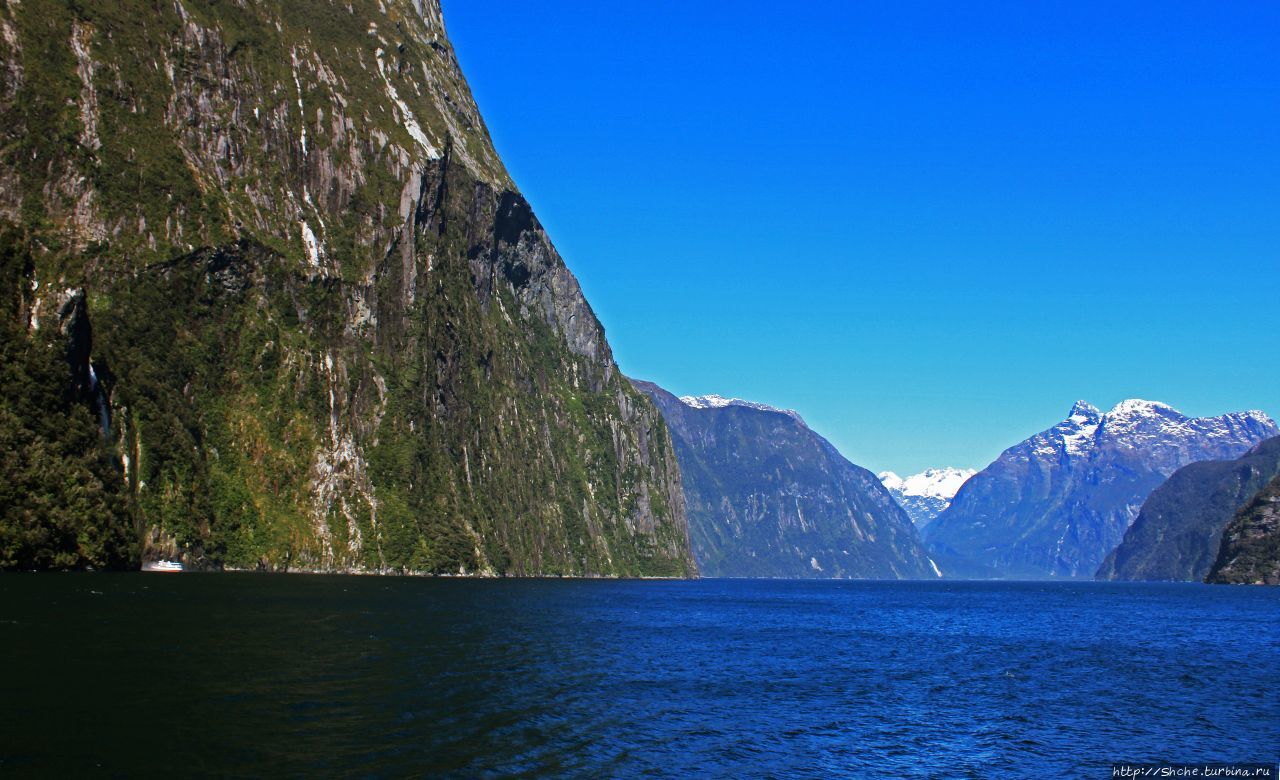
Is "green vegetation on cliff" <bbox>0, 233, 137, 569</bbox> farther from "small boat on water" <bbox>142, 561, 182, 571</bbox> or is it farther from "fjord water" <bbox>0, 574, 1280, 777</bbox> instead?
"small boat on water" <bbox>142, 561, 182, 571</bbox>

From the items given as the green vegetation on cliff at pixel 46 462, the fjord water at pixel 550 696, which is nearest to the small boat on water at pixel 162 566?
the green vegetation on cliff at pixel 46 462

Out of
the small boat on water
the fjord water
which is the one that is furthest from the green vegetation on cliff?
the small boat on water

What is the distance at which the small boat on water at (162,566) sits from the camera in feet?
497

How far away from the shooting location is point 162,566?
153625 millimetres

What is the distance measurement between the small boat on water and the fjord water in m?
47.3

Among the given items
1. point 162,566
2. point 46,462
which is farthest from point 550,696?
point 162,566

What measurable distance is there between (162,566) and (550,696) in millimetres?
120171

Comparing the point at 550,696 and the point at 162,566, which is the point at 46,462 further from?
the point at 550,696

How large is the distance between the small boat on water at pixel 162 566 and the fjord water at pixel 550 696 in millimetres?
47308

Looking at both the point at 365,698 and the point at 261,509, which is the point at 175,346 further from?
the point at 365,698

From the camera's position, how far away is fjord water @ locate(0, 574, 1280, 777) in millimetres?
38156

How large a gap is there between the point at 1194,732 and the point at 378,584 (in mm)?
129801

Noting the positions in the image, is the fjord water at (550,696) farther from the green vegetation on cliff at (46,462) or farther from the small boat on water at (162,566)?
the small boat on water at (162,566)

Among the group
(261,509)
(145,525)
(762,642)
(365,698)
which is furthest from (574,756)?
(261,509)
